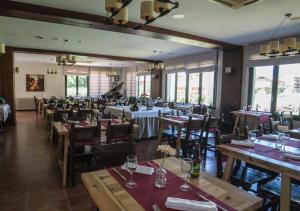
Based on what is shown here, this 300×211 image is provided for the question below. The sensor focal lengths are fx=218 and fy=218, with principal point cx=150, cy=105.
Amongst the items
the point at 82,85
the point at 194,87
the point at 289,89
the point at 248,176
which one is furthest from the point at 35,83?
the point at 248,176

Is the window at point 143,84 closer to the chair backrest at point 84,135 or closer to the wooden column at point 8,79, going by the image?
the wooden column at point 8,79

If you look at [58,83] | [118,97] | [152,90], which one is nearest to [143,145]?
[118,97]

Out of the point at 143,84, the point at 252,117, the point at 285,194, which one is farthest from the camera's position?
the point at 143,84

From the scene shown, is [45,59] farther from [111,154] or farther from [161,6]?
[111,154]

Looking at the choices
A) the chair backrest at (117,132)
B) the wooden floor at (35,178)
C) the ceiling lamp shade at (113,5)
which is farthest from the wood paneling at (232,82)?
the ceiling lamp shade at (113,5)

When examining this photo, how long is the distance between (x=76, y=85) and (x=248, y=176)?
1293cm

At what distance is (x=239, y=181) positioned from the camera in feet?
7.43

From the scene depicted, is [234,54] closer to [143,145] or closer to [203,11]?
[203,11]

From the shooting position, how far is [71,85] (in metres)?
13.6

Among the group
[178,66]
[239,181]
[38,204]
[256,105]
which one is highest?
[178,66]

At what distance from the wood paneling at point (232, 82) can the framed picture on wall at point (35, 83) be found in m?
10.2

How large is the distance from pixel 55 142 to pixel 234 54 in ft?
19.1

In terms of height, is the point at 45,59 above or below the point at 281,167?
above

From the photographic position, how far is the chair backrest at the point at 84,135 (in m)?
2.93
